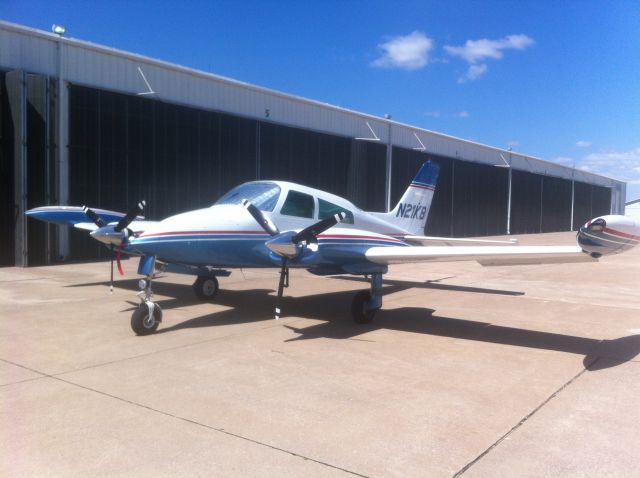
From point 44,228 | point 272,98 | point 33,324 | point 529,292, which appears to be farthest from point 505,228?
point 33,324

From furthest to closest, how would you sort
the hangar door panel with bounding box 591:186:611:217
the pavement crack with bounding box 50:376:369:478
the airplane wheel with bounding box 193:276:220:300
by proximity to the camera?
the hangar door panel with bounding box 591:186:611:217 → the airplane wheel with bounding box 193:276:220:300 → the pavement crack with bounding box 50:376:369:478

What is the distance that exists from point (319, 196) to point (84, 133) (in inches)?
491

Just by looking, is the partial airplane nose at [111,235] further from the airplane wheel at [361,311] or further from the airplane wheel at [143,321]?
the airplane wheel at [361,311]

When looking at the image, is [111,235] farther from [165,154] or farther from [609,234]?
[165,154]

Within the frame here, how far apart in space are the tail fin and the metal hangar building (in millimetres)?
11312

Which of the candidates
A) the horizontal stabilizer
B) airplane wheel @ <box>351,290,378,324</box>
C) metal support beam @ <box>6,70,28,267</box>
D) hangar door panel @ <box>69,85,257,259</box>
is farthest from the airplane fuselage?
hangar door panel @ <box>69,85,257,259</box>

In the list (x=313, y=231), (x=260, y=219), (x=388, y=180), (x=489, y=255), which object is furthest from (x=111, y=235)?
(x=388, y=180)

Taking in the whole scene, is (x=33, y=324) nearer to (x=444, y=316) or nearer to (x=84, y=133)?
(x=444, y=316)

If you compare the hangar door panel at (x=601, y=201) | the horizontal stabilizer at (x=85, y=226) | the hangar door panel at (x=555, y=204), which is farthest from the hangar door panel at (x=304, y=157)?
the hangar door panel at (x=601, y=201)

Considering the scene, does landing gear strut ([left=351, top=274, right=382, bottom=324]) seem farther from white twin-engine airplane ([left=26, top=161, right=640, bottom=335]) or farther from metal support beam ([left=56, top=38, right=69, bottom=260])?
metal support beam ([left=56, top=38, right=69, bottom=260])

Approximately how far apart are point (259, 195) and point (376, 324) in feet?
10.5

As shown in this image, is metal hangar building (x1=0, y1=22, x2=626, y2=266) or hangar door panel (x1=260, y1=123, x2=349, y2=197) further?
hangar door panel (x1=260, y1=123, x2=349, y2=197)

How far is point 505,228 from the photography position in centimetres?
4853

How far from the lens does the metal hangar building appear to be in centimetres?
1802
